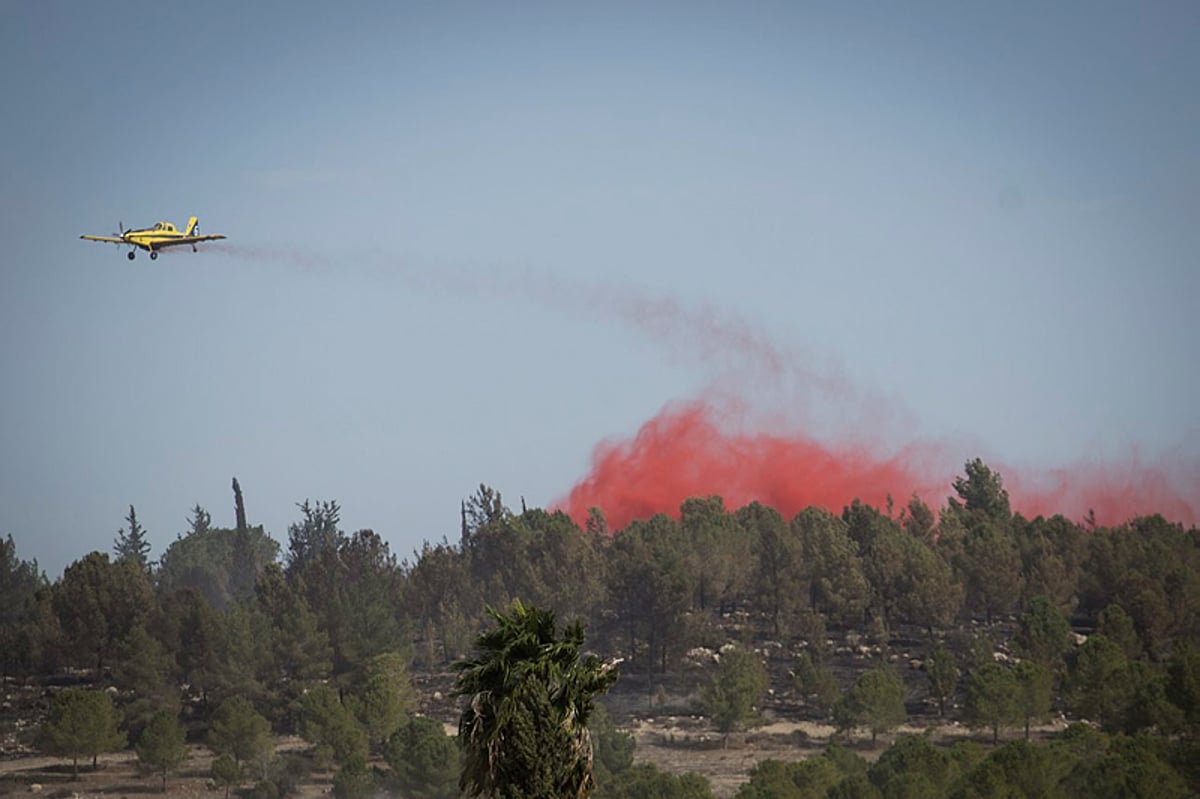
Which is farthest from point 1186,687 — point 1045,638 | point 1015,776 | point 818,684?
point 818,684

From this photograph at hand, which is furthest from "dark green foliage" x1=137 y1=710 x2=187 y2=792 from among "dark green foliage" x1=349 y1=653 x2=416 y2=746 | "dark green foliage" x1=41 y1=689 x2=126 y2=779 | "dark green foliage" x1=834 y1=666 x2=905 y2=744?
"dark green foliage" x1=834 y1=666 x2=905 y2=744

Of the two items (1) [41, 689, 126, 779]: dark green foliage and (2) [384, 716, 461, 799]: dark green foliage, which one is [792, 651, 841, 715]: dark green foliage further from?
(1) [41, 689, 126, 779]: dark green foliage

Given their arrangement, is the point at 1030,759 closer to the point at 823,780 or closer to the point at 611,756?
the point at 823,780

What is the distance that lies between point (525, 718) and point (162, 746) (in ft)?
435

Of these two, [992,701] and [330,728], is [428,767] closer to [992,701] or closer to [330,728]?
[330,728]

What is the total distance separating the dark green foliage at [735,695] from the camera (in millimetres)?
182500

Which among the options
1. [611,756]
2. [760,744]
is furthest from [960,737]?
[611,756]

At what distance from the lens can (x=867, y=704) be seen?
A: 17612 cm

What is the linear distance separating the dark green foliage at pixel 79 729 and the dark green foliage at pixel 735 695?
205 feet

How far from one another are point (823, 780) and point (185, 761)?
7644cm

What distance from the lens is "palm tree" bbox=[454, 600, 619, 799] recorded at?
5422cm

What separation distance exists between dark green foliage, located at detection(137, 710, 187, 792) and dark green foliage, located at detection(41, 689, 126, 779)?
13.5 feet

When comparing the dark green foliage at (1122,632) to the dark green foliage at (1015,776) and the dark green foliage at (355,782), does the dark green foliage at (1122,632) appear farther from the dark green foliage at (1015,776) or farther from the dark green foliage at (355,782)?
the dark green foliage at (355,782)

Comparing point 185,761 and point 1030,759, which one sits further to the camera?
point 185,761
